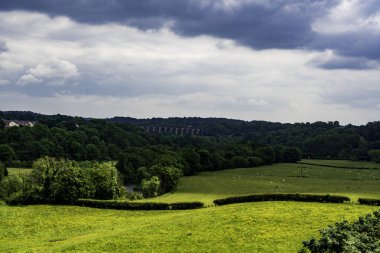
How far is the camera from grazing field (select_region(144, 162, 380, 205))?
12125cm

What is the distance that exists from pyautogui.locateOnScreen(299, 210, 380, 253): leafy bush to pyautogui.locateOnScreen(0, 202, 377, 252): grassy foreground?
7982mm

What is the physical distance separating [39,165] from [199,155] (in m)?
101

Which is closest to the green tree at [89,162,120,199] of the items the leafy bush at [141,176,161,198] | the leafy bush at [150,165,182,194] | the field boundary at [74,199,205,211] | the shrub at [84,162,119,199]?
the shrub at [84,162,119,199]

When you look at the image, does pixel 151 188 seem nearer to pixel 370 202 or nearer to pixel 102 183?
pixel 102 183

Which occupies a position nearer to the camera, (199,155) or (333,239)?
(333,239)

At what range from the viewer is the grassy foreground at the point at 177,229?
158 ft

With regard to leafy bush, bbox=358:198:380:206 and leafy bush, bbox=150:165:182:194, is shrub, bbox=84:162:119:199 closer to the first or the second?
leafy bush, bbox=150:165:182:194

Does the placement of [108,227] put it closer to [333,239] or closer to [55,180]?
[55,180]

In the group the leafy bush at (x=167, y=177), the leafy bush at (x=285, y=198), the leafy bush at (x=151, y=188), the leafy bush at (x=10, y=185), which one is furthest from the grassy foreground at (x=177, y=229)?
the leafy bush at (x=167, y=177)

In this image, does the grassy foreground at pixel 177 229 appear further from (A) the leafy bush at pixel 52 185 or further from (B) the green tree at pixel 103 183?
(B) the green tree at pixel 103 183

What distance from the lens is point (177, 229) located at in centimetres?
5584

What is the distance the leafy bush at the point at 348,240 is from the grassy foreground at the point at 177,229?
26.2 feet

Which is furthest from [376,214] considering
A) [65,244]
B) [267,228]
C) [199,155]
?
[199,155]

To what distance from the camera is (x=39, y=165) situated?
312 ft
